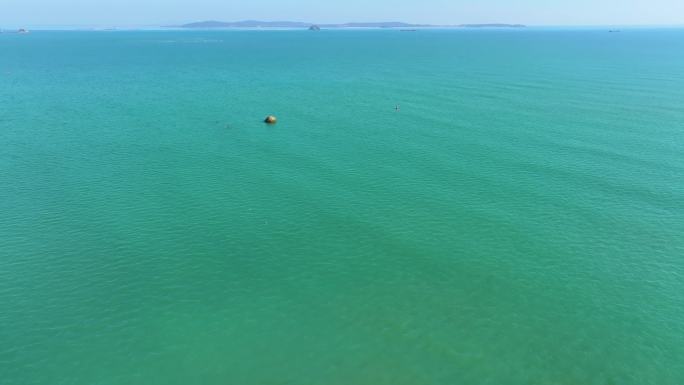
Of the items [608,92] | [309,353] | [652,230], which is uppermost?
[608,92]

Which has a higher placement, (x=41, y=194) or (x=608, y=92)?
(x=608, y=92)

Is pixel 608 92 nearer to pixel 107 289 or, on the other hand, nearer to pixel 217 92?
pixel 217 92

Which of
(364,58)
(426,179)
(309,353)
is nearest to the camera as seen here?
(309,353)

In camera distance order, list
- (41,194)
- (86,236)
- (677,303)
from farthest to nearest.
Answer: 1. (41,194)
2. (86,236)
3. (677,303)

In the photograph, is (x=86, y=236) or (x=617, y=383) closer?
(x=617, y=383)

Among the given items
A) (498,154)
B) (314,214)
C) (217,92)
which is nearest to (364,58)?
(217,92)

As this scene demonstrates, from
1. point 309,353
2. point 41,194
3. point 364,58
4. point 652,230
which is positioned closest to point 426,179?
point 652,230
